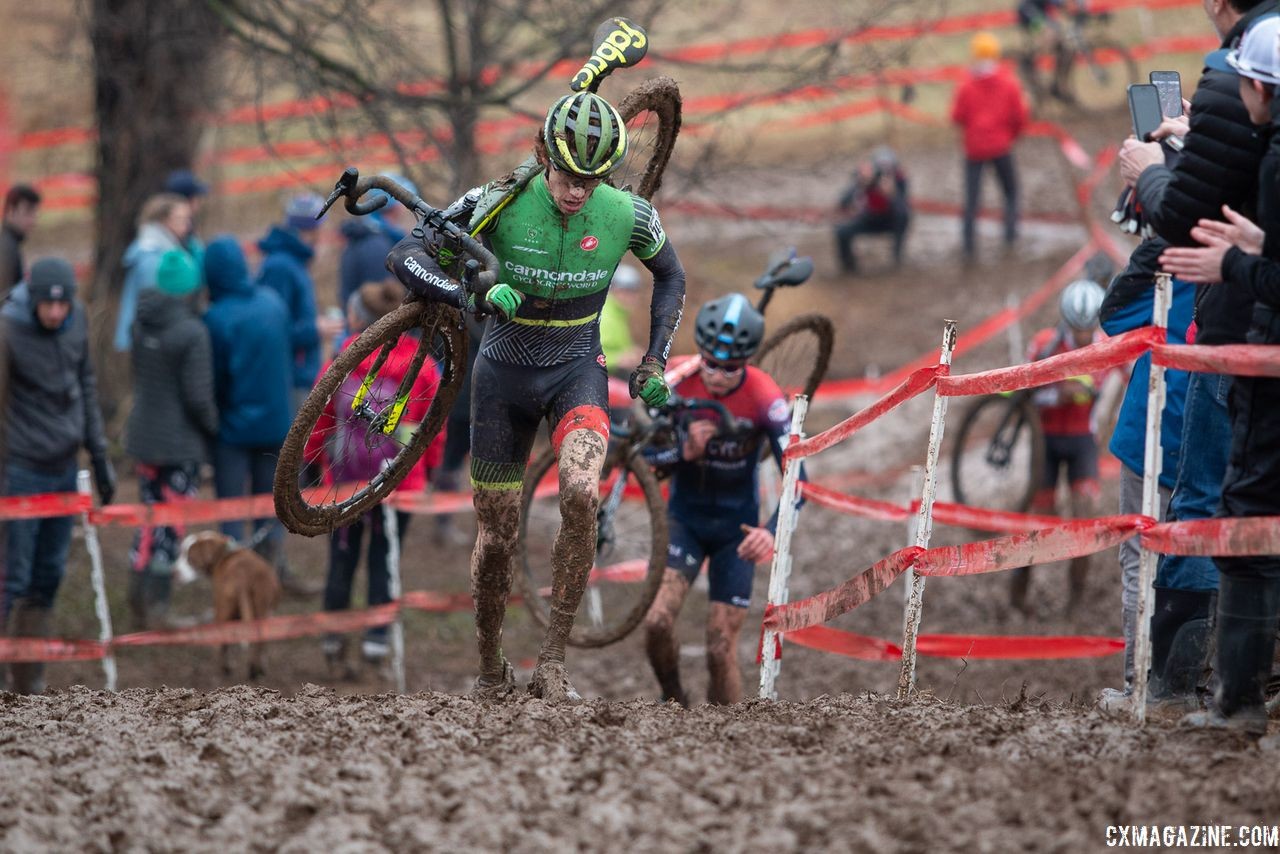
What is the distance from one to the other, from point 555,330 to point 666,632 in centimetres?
215

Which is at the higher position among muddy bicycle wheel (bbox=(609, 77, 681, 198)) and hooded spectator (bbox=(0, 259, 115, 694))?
muddy bicycle wheel (bbox=(609, 77, 681, 198))

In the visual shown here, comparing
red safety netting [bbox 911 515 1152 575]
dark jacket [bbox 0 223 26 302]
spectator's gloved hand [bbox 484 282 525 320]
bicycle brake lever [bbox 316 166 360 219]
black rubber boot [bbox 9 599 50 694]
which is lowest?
black rubber boot [bbox 9 599 50 694]

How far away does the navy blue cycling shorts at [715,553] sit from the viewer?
8.16m

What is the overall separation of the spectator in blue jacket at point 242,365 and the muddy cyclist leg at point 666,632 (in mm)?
3430

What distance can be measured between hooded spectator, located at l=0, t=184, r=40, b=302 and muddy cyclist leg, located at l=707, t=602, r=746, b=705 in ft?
18.8

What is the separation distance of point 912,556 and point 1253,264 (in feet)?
6.48

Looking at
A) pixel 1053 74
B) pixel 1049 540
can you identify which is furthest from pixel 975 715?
pixel 1053 74

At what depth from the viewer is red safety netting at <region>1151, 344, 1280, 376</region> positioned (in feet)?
16.0

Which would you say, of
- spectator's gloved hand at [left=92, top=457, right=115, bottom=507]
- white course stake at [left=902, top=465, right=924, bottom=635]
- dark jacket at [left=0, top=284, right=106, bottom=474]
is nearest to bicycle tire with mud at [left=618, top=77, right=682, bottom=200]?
white course stake at [left=902, top=465, right=924, bottom=635]

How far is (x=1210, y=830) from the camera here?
435 cm

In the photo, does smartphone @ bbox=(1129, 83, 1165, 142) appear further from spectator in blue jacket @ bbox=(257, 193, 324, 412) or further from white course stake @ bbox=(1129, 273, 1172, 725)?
spectator in blue jacket @ bbox=(257, 193, 324, 412)

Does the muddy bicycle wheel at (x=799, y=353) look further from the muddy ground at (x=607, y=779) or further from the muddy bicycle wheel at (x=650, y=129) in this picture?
the muddy ground at (x=607, y=779)

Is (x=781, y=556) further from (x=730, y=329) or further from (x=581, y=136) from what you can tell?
(x=581, y=136)

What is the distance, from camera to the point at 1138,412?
6098mm
